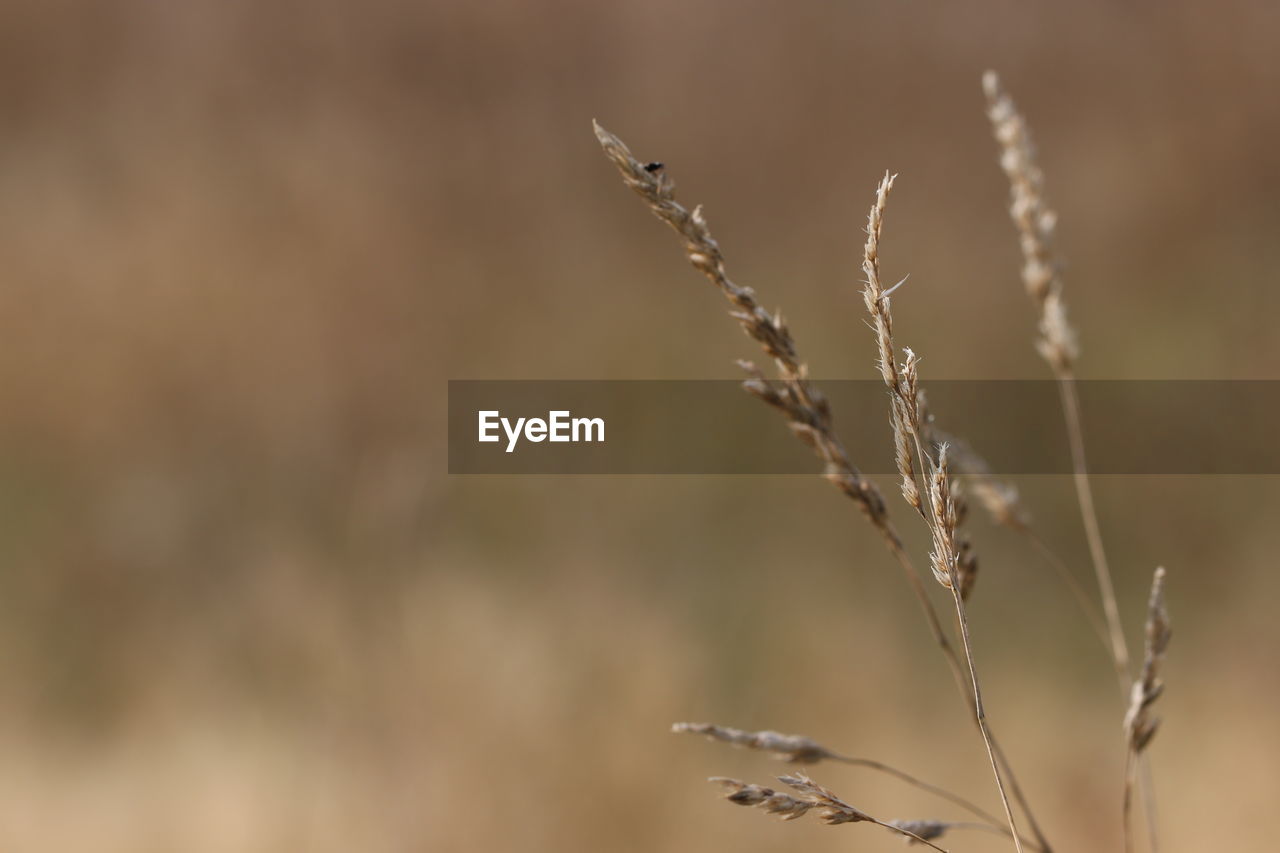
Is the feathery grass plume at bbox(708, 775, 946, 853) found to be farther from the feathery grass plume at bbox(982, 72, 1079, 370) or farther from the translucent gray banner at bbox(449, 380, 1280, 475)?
the translucent gray banner at bbox(449, 380, 1280, 475)

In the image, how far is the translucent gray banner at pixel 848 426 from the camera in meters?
0.98

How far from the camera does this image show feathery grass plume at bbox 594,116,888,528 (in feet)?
1.17

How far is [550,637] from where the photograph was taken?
983 mm

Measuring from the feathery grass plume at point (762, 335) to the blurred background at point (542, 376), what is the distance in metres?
0.60

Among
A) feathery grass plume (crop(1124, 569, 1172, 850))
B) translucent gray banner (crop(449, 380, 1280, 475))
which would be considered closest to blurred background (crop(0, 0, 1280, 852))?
translucent gray banner (crop(449, 380, 1280, 475))

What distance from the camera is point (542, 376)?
1066mm

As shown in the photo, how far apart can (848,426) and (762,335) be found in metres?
0.68

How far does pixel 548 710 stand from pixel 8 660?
0.61 metres

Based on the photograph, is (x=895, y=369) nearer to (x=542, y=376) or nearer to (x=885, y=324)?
(x=885, y=324)


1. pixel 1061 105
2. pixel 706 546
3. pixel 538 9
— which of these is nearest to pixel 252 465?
pixel 706 546

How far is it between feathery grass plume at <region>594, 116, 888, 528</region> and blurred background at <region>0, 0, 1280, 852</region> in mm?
602

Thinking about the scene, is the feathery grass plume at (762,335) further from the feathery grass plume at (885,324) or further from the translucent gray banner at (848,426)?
the translucent gray banner at (848,426)

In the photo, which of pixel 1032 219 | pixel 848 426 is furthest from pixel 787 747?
pixel 848 426

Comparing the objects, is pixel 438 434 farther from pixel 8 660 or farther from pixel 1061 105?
pixel 1061 105
